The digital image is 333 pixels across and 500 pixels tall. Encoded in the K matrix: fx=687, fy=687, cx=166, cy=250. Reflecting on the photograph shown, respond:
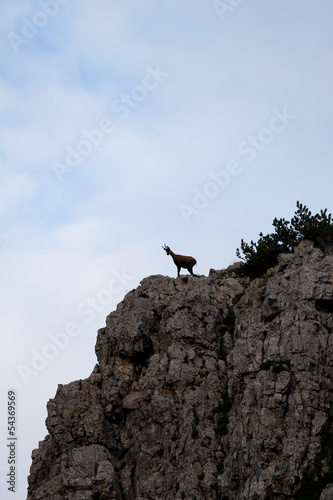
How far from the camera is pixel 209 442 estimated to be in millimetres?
48750

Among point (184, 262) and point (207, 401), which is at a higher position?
point (184, 262)

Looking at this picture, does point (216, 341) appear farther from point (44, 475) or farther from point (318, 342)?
point (44, 475)

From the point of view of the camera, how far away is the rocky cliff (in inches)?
1779

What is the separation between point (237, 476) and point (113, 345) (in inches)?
635

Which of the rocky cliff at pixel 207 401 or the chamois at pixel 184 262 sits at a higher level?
the chamois at pixel 184 262

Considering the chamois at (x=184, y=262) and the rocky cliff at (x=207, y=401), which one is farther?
the chamois at (x=184, y=262)

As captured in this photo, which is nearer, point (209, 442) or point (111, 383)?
point (209, 442)

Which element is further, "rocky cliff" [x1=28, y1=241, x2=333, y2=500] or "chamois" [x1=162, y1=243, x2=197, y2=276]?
"chamois" [x1=162, y1=243, x2=197, y2=276]

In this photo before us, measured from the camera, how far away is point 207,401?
5081 cm

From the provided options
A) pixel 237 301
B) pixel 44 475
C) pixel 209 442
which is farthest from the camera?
pixel 237 301

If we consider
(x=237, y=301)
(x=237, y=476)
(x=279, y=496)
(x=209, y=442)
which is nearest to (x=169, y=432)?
(x=209, y=442)

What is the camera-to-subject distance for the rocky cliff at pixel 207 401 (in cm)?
4519

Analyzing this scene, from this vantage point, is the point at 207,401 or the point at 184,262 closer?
the point at 207,401

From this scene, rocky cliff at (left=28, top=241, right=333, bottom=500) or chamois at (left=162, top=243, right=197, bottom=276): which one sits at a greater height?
chamois at (left=162, top=243, right=197, bottom=276)
